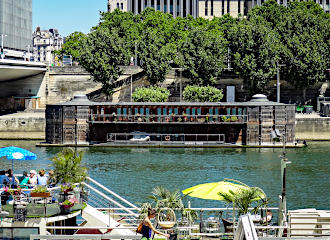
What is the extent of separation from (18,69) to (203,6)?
6211 cm

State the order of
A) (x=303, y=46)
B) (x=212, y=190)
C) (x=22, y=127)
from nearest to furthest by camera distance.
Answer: (x=212, y=190), (x=22, y=127), (x=303, y=46)

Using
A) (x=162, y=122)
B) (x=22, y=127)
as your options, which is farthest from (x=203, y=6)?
(x=162, y=122)

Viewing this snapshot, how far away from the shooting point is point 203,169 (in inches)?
2288

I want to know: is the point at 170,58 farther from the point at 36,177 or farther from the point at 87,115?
the point at 36,177

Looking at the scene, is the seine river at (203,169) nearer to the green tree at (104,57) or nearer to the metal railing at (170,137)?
the metal railing at (170,137)

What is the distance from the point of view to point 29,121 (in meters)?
87.7

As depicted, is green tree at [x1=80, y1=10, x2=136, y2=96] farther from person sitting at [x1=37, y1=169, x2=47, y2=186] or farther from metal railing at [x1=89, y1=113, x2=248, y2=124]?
person sitting at [x1=37, y1=169, x2=47, y2=186]

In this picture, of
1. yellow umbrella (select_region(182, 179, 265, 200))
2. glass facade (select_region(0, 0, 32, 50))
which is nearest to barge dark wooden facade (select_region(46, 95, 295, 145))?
yellow umbrella (select_region(182, 179, 265, 200))

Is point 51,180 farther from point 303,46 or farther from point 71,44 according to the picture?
point 71,44

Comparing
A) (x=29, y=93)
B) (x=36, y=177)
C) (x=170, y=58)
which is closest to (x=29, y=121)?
(x=29, y=93)

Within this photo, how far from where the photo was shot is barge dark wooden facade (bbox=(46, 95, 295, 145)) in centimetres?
7481

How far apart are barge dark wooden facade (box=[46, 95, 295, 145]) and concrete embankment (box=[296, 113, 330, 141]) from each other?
951 cm

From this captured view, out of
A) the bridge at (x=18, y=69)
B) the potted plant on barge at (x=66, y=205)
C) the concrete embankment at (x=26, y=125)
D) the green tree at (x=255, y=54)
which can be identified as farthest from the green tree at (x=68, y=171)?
the green tree at (x=255, y=54)

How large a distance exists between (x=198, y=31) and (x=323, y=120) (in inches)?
860
